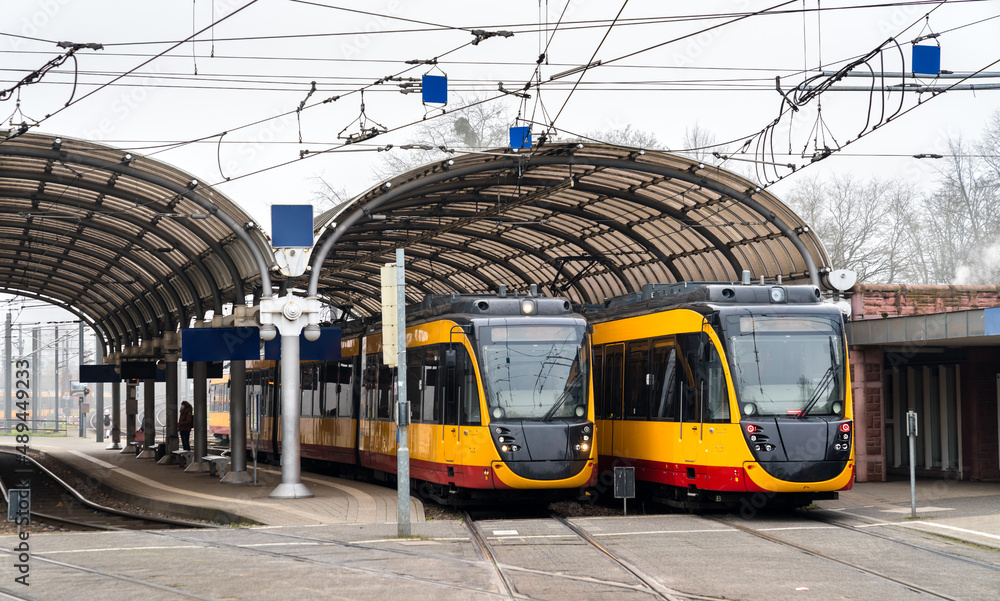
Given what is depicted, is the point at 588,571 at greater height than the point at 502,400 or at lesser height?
lesser

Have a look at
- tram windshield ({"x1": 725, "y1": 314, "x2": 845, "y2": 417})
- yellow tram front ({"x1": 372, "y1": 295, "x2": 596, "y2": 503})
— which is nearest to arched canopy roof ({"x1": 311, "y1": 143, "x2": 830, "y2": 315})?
yellow tram front ({"x1": 372, "y1": 295, "x2": 596, "y2": 503})

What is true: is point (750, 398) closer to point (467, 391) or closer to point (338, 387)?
point (467, 391)

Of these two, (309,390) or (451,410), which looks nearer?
(451,410)

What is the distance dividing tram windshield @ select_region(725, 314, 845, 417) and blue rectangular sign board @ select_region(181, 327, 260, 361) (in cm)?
1035

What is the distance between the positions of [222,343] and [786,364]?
37.3 feet

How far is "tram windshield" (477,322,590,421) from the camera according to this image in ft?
51.8

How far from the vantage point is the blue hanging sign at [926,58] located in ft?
50.4

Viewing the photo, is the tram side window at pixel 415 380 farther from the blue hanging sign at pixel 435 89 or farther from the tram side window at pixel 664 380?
the blue hanging sign at pixel 435 89

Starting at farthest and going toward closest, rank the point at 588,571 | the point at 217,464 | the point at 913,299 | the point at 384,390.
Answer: the point at 217,464 → the point at 913,299 → the point at 384,390 → the point at 588,571

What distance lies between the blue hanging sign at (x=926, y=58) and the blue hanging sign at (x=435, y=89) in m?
7.09

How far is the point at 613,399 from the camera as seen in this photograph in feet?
59.7

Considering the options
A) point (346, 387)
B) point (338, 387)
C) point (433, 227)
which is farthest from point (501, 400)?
point (433, 227)

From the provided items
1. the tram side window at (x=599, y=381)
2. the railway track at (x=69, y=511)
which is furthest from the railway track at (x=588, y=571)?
the railway track at (x=69, y=511)

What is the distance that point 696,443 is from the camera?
15.1 m
